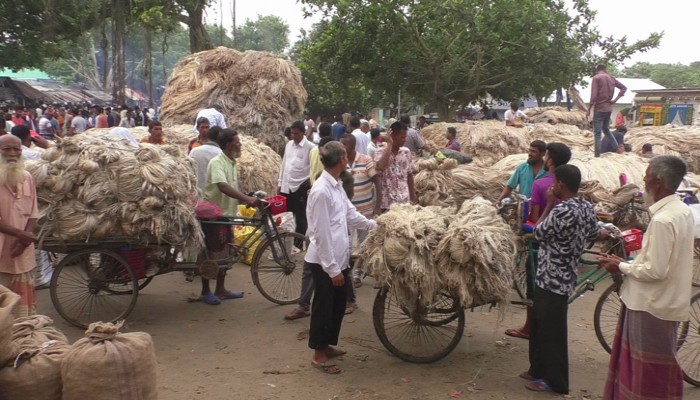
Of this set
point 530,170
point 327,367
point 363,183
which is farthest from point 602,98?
point 327,367

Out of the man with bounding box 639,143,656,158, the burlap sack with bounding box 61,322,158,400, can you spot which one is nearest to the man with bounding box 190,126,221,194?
the burlap sack with bounding box 61,322,158,400

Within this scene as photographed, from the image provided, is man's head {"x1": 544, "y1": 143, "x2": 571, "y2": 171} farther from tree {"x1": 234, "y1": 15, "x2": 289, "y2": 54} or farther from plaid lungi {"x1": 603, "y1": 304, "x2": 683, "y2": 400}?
tree {"x1": 234, "y1": 15, "x2": 289, "y2": 54}

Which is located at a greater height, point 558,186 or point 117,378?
point 558,186

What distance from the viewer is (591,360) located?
5070 millimetres

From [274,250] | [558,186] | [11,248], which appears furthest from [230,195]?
[558,186]

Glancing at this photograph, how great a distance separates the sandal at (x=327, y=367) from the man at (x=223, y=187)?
1.95m

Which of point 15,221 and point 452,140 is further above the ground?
point 452,140

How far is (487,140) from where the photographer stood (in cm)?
1311

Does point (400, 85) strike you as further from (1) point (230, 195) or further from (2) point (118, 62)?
(2) point (118, 62)

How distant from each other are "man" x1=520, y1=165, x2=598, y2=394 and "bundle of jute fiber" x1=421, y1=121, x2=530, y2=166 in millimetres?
8330

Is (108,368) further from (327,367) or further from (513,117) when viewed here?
(513,117)

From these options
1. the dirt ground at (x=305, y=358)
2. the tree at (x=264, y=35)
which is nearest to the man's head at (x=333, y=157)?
the dirt ground at (x=305, y=358)

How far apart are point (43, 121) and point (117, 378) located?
15.5m

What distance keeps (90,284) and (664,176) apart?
4972mm
